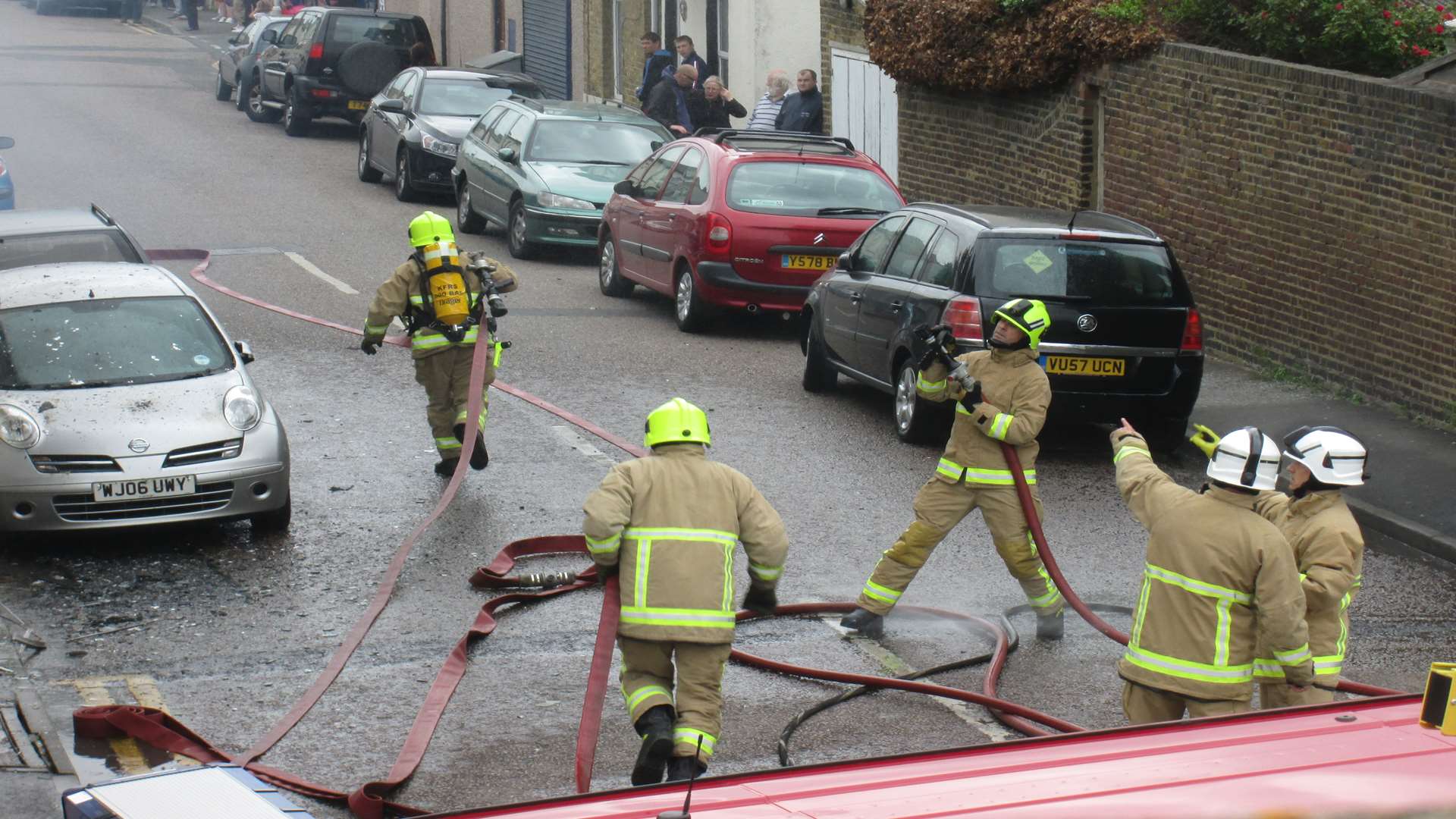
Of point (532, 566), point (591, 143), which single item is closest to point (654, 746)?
point (532, 566)

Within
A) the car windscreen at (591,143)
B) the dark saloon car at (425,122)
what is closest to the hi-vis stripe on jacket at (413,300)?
the car windscreen at (591,143)

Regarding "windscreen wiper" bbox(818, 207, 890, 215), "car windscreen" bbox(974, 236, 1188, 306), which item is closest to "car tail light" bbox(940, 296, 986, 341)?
"car windscreen" bbox(974, 236, 1188, 306)

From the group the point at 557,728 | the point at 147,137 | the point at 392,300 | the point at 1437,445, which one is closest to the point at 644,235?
the point at 392,300

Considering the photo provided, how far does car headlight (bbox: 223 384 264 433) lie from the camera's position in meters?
9.52

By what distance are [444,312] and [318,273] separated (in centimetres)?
780

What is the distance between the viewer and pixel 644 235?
16359mm

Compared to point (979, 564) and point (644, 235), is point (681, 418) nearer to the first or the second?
point (979, 564)

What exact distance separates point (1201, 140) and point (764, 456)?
215 inches

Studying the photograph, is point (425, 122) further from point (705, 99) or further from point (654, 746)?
point (654, 746)

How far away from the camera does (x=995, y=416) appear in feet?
25.8

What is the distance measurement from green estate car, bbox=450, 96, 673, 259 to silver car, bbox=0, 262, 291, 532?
8.34 metres

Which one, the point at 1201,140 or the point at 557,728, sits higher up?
the point at 1201,140

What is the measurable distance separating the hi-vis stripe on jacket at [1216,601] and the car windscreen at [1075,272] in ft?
18.6

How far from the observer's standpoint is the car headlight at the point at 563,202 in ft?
60.8
